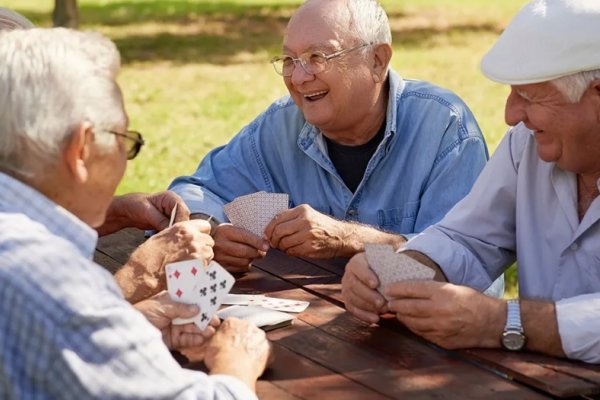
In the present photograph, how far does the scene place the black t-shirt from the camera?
447 cm

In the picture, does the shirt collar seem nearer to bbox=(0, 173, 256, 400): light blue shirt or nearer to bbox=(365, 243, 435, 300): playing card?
bbox=(0, 173, 256, 400): light blue shirt

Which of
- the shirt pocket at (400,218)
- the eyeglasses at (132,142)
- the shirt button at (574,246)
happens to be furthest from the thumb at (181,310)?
the shirt pocket at (400,218)

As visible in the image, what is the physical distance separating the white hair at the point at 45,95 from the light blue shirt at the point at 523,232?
1464 millimetres

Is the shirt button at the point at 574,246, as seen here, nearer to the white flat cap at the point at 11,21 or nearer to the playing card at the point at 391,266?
the playing card at the point at 391,266

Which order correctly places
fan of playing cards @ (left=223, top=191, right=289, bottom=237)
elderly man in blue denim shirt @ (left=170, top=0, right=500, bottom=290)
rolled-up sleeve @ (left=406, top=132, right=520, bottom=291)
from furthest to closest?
elderly man in blue denim shirt @ (left=170, top=0, right=500, bottom=290) → fan of playing cards @ (left=223, top=191, right=289, bottom=237) → rolled-up sleeve @ (left=406, top=132, right=520, bottom=291)

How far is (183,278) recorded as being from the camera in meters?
3.01

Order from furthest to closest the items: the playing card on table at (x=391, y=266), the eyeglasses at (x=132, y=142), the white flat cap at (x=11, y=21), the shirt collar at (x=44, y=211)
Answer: the white flat cap at (x=11, y=21)
the playing card on table at (x=391, y=266)
the eyeglasses at (x=132, y=142)
the shirt collar at (x=44, y=211)

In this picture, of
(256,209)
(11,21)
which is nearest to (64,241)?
(256,209)

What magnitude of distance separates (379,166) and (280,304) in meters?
1.08

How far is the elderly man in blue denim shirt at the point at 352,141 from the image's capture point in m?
4.32

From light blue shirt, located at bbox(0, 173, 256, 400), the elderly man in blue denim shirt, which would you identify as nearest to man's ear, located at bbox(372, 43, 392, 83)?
the elderly man in blue denim shirt

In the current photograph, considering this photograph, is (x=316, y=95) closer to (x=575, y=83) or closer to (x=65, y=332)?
(x=575, y=83)

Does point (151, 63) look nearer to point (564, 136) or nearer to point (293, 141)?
point (293, 141)

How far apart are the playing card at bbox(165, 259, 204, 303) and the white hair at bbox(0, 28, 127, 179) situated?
0.63 metres
